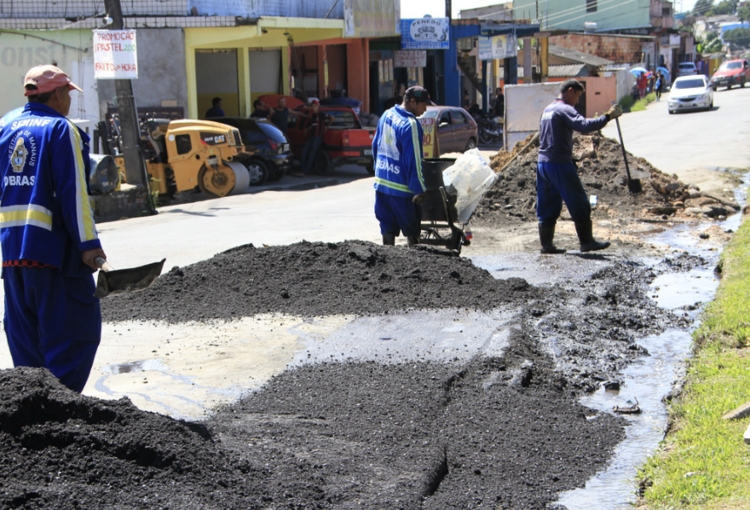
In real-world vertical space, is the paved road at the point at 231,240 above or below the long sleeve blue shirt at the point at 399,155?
below

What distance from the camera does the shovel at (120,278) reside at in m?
4.67

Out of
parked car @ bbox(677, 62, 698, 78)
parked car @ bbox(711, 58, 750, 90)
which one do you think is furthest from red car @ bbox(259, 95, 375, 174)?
parked car @ bbox(677, 62, 698, 78)

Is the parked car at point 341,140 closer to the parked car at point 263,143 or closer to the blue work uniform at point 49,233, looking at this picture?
the parked car at point 263,143

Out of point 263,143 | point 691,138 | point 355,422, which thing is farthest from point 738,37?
point 355,422

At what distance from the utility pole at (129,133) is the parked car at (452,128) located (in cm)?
961

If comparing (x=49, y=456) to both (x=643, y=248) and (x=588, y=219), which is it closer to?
(x=588, y=219)

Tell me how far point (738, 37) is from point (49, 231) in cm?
16207

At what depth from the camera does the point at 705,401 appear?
525 centimetres

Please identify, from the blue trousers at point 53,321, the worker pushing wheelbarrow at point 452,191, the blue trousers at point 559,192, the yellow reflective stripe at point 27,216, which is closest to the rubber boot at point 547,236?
the blue trousers at point 559,192

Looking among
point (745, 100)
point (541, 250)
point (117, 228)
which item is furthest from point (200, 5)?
point (745, 100)

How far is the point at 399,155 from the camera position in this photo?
8891mm

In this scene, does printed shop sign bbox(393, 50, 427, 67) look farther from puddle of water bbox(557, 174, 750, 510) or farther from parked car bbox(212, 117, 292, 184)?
puddle of water bbox(557, 174, 750, 510)

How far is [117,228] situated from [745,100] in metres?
40.8

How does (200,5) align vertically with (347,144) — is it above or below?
above
